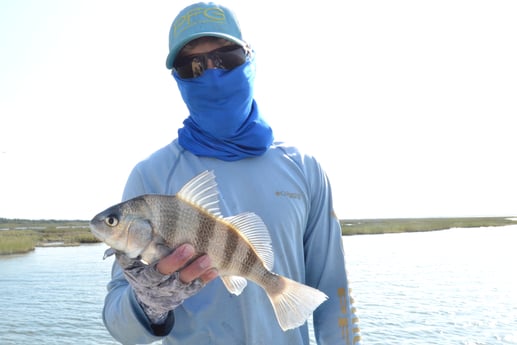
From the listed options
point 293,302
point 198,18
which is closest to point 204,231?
point 293,302

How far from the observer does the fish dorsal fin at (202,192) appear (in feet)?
7.89

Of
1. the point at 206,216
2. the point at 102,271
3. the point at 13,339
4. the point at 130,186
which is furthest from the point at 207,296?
the point at 102,271

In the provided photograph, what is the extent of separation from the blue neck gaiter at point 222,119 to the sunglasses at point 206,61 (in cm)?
3

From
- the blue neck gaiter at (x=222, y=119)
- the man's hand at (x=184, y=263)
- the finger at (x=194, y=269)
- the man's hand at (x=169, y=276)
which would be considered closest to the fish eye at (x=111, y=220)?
the man's hand at (x=169, y=276)

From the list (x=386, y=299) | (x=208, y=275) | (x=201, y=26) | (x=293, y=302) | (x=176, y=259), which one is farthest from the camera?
(x=386, y=299)

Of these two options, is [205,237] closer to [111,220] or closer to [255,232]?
[255,232]

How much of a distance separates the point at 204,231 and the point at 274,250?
2.11ft

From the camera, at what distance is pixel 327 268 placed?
3104mm

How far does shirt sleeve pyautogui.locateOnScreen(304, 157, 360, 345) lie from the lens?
10.0 ft

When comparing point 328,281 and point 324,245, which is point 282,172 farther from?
point 328,281

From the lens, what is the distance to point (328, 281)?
10.2 feet

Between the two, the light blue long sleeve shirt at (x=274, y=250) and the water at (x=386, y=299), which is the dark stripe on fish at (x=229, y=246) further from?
the water at (x=386, y=299)

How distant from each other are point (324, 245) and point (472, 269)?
84.0 ft

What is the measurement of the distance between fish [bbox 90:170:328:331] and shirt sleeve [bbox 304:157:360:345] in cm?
48
